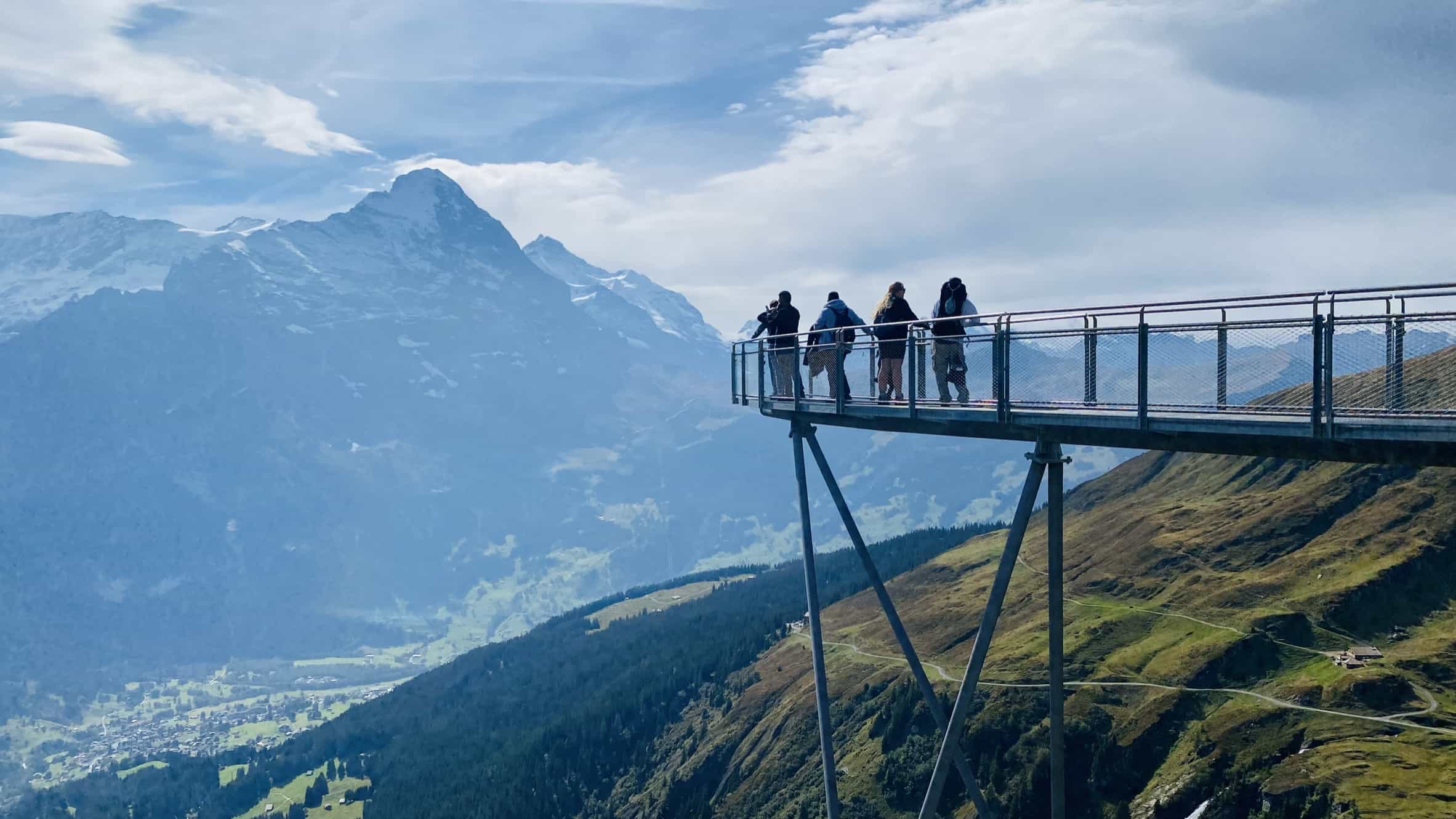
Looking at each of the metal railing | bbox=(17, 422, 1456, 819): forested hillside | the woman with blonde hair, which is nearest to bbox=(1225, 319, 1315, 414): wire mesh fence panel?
the metal railing

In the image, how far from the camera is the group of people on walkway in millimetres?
23938

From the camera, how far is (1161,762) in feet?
288

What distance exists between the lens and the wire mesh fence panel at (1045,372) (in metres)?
20.7

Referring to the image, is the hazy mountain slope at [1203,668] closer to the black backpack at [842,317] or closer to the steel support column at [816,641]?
the steel support column at [816,641]

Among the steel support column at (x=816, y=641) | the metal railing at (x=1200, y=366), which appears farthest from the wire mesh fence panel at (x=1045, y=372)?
the steel support column at (x=816, y=641)

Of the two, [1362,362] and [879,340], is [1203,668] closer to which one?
[879,340]

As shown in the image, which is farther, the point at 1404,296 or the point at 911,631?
the point at 911,631

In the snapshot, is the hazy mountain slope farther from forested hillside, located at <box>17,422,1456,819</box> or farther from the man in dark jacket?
the man in dark jacket

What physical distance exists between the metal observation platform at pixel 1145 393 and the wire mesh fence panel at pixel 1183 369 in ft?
0.10

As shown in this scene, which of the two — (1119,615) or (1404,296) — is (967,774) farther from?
(1119,615)

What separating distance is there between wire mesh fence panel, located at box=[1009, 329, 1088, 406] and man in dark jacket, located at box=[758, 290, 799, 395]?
393 inches

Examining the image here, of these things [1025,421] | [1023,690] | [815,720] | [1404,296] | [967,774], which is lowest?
[815,720]

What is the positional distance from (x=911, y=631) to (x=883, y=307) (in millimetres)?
145730

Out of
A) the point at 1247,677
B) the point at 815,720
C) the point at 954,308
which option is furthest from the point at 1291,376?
the point at 815,720
